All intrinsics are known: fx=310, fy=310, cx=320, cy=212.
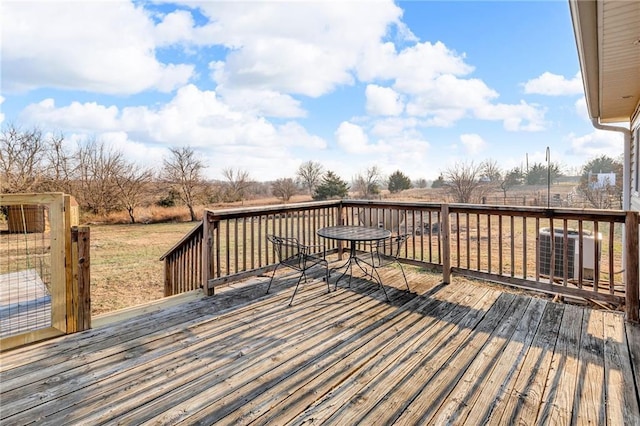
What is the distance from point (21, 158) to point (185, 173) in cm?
657

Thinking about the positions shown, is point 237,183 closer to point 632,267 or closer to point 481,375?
point 632,267

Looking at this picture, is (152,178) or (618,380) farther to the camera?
(152,178)

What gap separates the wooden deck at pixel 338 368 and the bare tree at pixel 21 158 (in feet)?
45.7

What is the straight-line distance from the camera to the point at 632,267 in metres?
2.82

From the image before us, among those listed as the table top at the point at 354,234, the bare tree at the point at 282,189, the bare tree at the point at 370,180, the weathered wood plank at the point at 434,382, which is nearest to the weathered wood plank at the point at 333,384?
the weathered wood plank at the point at 434,382

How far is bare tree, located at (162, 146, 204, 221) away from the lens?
16.9m

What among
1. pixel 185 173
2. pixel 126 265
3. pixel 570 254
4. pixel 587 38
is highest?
pixel 185 173

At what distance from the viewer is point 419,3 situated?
7199 millimetres

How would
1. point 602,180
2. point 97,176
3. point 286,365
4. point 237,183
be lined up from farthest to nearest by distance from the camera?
1. point 237,183
2. point 97,176
3. point 602,180
4. point 286,365

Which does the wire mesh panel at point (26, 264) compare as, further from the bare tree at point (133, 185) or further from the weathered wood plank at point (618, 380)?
the bare tree at point (133, 185)

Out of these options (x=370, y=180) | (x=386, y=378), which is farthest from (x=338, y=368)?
(x=370, y=180)

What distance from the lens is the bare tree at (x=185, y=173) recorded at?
16.9 m

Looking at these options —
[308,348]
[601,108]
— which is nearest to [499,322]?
[308,348]

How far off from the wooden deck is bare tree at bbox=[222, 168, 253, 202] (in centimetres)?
1621
